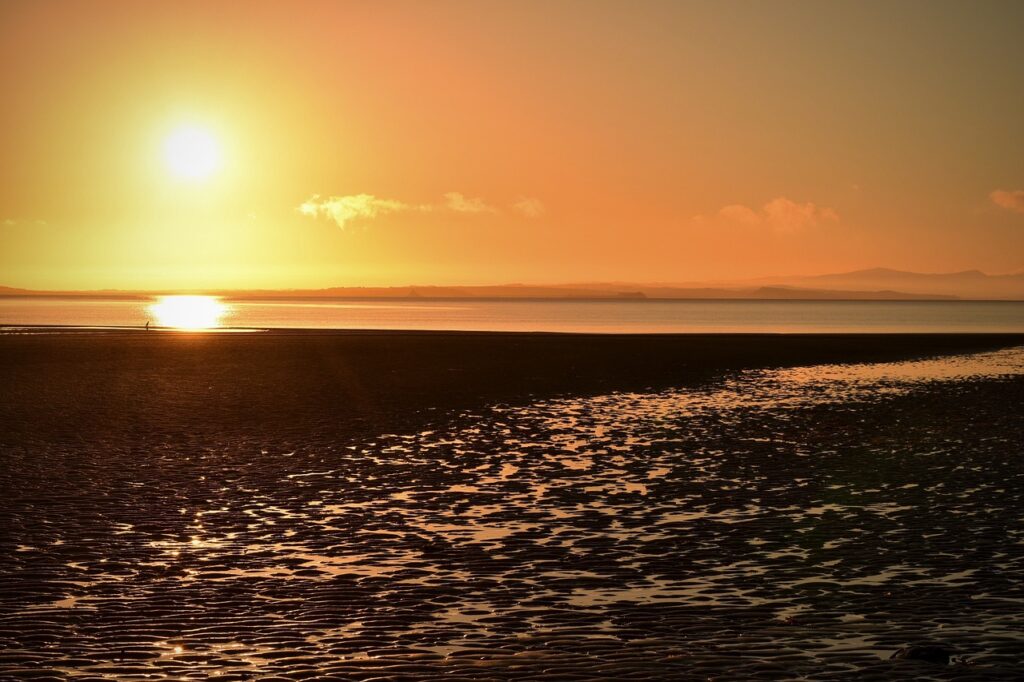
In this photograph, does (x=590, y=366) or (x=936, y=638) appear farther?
(x=590, y=366)

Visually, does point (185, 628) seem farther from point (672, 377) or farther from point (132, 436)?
point (672, 377)

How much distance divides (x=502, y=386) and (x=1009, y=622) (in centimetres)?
3453

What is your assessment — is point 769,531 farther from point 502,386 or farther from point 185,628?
point 502,386

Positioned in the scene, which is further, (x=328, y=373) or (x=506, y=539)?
(x=328, y=373)

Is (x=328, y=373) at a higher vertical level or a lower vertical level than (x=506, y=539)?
higher

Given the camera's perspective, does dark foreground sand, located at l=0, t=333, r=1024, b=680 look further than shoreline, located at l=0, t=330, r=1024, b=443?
No

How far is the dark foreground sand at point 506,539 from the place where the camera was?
10297mm

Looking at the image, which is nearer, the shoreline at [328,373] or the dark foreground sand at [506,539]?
the dark foreground sand at [506,539]

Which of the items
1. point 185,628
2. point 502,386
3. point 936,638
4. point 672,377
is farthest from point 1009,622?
point 672,377

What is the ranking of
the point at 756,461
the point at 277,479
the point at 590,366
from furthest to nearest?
the point at 590,366
the point at 756,461
the point at 277,479

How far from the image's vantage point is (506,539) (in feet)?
52.2

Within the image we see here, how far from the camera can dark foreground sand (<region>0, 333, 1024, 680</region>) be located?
10.3m

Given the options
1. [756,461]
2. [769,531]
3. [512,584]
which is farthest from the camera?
[756,461]

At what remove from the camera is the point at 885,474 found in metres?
22.2
